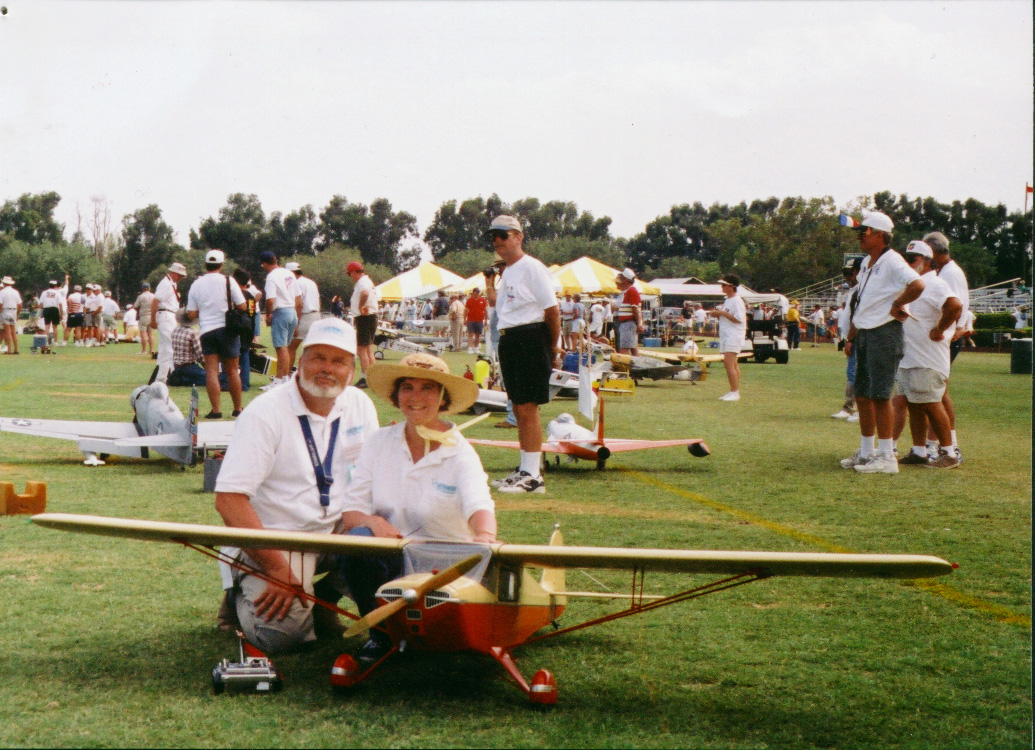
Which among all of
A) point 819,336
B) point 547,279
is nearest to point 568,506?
point 547,279

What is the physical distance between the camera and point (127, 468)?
8.21 m

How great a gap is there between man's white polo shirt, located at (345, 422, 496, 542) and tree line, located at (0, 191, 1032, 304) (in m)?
59.2

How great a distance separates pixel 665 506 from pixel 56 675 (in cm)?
436

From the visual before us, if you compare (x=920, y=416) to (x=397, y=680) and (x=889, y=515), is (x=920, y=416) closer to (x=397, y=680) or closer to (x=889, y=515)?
(x=889, y=515)

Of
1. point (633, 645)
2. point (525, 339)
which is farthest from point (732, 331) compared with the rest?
point (633, 645)

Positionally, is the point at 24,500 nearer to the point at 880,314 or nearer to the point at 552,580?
the point at 552,580

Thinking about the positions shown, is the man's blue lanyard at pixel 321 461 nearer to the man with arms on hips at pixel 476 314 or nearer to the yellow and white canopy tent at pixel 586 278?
the man with arms on hips at pixel 476 314

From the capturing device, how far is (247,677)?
344 centimetres

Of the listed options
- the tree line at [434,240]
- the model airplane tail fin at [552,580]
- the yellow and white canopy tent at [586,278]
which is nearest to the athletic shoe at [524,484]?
the model airplane tail fin at [552,580]

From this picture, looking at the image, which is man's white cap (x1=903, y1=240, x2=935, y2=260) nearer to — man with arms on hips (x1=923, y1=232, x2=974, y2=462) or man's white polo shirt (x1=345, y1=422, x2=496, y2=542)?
man with arms on hips (x1=923, y1=232, x2=974, y2=462)

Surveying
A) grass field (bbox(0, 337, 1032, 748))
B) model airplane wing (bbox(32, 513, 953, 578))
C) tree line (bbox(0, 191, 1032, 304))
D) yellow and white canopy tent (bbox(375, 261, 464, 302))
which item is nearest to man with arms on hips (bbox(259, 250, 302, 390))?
grass field (bbox(0, 337, 1032, 748))

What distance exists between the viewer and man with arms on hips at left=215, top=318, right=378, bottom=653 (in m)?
3.83

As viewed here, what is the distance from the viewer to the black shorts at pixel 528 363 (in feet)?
24.0

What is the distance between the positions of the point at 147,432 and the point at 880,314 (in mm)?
6090
